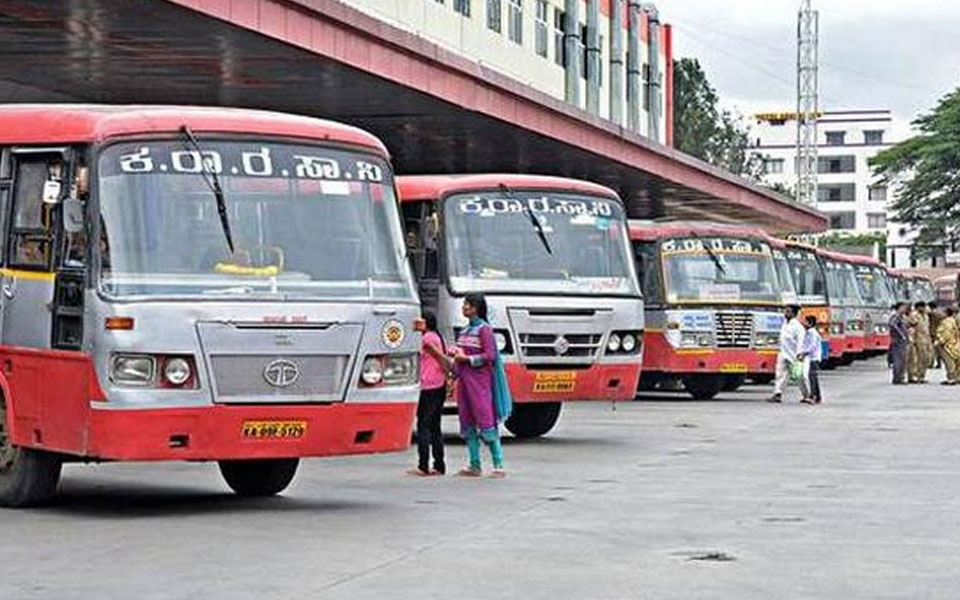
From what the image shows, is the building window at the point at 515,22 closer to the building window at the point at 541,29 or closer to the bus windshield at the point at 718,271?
the building window at the point at 541,29

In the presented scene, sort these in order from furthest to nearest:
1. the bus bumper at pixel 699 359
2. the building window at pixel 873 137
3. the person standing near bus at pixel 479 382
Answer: the building window at pixel 873 137, the bus bumper at pixel 699 359, the person standing near bus at pixel 479 382

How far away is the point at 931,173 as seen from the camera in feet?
A: 285

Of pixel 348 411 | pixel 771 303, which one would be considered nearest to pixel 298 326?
pixel 348 411

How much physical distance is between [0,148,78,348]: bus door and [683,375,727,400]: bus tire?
785 inches

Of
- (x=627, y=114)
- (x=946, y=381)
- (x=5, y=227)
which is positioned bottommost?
(x=946, y=381)

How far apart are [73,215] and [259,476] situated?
Answer: 2941 millimetres

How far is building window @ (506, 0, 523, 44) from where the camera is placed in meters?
61.5

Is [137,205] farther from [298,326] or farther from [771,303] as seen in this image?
[771,303]

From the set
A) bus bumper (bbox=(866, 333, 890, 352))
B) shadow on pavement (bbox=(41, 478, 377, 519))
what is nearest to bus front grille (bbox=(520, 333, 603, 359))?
shadow on pavement (bbox=(41, 478, 377, 519))

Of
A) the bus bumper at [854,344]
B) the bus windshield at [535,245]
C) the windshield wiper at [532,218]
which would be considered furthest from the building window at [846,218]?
the windshield wiper at [532,218]

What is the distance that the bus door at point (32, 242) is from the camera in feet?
Answer: 47.5

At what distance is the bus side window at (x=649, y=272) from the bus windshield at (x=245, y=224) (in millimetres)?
17326

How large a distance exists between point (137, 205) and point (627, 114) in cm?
6175

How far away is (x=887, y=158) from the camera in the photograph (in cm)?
8962
